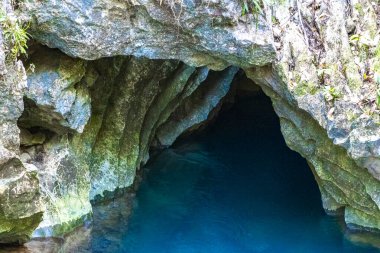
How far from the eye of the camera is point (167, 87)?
9.57 metres

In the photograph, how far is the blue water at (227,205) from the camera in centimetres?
830

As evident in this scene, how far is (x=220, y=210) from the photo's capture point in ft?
30.6

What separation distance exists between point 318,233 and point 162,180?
2972mm

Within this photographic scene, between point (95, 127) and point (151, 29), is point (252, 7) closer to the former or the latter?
point (151, 29)

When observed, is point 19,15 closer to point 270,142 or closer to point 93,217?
point 93,217

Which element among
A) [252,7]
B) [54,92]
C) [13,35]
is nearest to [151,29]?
[252,7]

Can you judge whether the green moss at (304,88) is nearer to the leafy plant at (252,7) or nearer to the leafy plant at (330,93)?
the leafy plant at (330,93)

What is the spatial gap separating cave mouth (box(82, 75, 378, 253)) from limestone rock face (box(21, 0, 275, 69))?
2.79m

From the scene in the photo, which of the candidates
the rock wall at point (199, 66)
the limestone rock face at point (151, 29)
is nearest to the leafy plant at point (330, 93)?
the rock wall at point (199, 66)

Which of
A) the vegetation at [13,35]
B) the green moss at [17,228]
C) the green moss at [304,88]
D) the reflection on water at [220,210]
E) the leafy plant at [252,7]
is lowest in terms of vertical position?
the green moss at [17,228]

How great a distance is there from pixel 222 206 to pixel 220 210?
139 millimetres

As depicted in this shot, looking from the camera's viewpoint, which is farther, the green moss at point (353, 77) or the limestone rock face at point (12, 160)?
the green moss at point (353, 77)

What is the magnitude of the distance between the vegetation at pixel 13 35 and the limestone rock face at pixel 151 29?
0.25 metres

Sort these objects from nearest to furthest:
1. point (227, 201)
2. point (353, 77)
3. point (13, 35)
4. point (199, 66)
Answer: point (13, 35) < point (353, 77) < point (199, 66) < point (227, 201)
